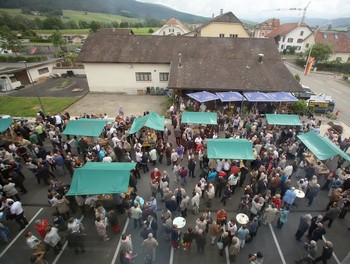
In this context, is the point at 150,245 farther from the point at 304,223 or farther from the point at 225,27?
the point at 225,27

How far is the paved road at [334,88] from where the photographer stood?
22375mm

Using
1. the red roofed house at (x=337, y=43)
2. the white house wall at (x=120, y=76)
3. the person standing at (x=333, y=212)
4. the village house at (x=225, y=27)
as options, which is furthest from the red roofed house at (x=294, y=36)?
the person standing at (x=333, y=212)

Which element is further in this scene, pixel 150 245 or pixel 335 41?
pixel 335 41

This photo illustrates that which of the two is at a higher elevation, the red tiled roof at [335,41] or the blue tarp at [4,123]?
the red tiled roof at [335,41]

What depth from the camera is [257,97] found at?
18469mm

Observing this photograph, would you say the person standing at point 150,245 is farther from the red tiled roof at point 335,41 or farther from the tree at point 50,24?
the tree at point 50,24

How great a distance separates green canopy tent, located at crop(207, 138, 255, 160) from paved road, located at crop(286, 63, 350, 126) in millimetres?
13915

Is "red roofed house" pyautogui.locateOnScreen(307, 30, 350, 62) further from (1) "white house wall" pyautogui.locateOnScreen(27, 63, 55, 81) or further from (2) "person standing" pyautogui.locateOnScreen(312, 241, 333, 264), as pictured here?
(2) "person standing" pyautogui.locateOnScreen(312, 241, 333, 264)

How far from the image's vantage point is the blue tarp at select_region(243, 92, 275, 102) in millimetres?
18061

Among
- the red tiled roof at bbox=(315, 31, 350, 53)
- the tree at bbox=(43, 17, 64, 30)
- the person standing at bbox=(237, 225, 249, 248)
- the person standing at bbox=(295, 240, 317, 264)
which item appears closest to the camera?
the person standing at bbox=(295, 240, 317, 264)

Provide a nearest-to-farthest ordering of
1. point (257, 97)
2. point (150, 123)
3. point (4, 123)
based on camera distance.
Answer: point (4, 123) → point (150, 123) → point (257, 97)

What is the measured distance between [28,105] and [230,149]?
21.6 meters

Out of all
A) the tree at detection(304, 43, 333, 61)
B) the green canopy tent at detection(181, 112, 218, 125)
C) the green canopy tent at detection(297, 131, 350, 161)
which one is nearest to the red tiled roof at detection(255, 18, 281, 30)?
the tree at detection(304, 43, 333, 61)

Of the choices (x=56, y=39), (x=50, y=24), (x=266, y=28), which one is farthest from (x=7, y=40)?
(x=266, y=28)
